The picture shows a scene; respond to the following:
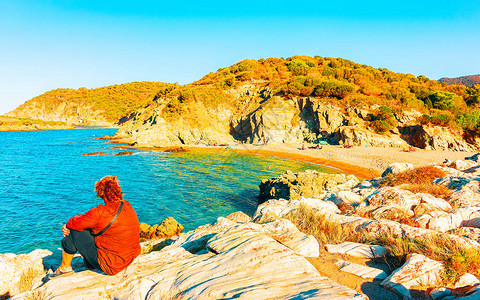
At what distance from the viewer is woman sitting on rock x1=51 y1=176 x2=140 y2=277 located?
14.7ft

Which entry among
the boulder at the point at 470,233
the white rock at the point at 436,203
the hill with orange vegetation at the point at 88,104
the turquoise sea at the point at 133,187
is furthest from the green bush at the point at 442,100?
the hill with orange vegetation at the point at 88,104

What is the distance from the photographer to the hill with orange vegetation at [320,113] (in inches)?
1363

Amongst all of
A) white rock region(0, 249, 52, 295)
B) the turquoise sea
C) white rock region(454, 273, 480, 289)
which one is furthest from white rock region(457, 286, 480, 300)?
the turquoise sea

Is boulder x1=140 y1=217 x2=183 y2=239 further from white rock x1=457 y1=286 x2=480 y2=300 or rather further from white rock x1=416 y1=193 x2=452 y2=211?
white rock x1=457 y1=286 x2=480 y2=300

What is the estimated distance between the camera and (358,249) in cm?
522

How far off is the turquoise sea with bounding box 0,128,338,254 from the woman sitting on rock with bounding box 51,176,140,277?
810 centimetres

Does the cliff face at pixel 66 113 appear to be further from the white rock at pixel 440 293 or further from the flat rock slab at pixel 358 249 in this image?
the white rock at pixel 440 293

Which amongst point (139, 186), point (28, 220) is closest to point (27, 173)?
point (139, 186)

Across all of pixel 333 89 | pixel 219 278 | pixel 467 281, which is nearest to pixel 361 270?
pixel 467 281

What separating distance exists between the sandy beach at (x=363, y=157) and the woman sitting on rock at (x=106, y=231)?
22579 mm

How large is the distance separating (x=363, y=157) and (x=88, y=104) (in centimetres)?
14513

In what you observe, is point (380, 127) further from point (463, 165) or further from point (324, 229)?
point (324, 229)

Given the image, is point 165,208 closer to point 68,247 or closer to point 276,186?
point 276,186

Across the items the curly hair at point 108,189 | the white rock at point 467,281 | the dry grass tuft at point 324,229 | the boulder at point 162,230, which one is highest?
the curly hair at point 108,189
